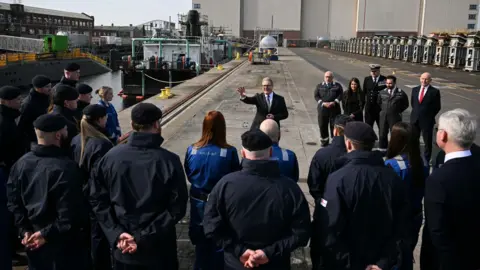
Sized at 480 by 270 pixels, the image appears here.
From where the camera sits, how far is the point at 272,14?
95.3 metres

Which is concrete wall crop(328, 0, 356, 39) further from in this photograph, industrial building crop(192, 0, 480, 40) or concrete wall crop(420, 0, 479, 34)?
concrete wall crop(420, 0, 479, 34)

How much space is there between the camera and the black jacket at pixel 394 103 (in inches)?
318

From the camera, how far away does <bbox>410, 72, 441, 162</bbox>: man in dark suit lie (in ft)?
25.5

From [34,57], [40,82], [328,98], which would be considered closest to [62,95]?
[40,82]

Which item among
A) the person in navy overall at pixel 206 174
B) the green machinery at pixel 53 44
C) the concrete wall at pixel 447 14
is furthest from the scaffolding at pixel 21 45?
the concrete wall at pixel 447 14

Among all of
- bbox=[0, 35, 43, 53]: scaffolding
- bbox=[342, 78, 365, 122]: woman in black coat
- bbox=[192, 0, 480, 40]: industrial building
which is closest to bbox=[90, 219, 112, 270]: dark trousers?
bbox=[342, 78, 365, 122]: woman in black coat

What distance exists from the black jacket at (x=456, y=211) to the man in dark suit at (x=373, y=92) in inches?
243

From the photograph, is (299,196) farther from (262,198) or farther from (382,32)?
(382,32)

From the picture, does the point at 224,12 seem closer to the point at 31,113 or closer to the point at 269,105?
the point at 269,105

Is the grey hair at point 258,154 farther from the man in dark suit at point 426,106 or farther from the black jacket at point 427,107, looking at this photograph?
the black jacket at point 427,107

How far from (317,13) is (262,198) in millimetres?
100476

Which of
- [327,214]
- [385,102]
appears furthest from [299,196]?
[385,102]

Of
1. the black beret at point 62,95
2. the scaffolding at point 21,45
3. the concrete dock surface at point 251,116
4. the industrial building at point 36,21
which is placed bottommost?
the concrete dock surface at point 251,116

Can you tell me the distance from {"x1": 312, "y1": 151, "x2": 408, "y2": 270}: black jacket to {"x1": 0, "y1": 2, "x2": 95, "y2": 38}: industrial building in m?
72.6
